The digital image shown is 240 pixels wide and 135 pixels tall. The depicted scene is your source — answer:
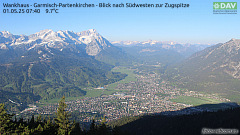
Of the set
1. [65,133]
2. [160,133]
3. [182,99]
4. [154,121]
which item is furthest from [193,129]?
[182,99]

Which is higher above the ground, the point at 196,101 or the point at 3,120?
the point at 3,120

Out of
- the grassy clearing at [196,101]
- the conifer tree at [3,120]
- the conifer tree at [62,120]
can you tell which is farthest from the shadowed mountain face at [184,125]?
the grassy clearing at [196,101]

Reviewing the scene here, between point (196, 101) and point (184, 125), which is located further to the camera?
point (196, 101)

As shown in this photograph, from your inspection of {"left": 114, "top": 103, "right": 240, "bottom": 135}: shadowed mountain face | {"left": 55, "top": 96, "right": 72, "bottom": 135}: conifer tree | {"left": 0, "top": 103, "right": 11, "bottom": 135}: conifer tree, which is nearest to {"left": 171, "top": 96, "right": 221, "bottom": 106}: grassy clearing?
{"left": 114, "top": 103, "right": 240, "bottom": 135}: shadowed mountain face

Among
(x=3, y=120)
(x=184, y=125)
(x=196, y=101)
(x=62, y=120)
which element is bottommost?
(x=196, y=101)

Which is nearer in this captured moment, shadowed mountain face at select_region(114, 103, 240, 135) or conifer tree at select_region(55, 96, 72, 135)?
conifer tree at select_region(55, 96, 72, 135)

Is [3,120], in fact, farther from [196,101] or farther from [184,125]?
[196,101]

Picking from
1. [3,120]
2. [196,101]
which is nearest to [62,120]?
[3,120]

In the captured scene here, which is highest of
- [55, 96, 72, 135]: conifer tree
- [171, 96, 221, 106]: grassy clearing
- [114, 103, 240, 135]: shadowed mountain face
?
[55, 96, 72, 135]: conifer tree

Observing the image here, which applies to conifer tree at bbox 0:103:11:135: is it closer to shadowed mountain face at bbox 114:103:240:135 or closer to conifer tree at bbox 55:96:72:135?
conifer tree at bbox 55:96:72:135

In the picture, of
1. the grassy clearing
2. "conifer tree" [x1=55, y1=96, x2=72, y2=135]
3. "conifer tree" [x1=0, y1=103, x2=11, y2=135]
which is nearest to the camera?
"conifer tree" [x1=0, y1=103, x2=11, y2=135]

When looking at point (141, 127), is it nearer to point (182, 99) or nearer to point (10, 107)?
point (182, 99)
